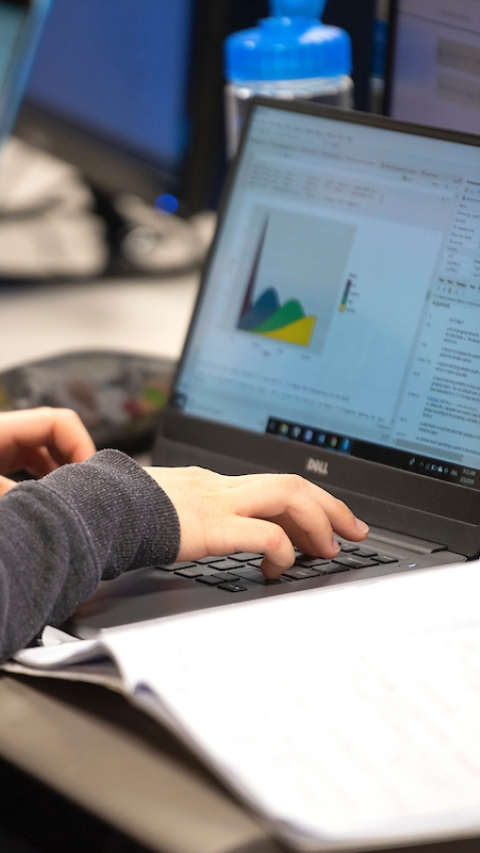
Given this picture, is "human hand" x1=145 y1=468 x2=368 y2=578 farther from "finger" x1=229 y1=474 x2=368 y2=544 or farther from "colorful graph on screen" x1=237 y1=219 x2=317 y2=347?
"colorful graph on screen" x1=237 y1=219 x2=317 y2=347

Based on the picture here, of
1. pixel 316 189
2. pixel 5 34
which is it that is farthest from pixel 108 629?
pixel 5 34

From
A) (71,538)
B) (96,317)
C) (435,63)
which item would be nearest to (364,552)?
(71,538)

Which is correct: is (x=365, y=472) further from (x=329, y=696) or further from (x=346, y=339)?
(x=329, y=696)

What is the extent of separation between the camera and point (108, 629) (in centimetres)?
53

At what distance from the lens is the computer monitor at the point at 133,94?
3.76 ft

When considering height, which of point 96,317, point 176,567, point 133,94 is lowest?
point 176,567

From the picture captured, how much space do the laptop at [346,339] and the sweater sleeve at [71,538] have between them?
2.2 inches

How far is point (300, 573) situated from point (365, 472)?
0.12 metres

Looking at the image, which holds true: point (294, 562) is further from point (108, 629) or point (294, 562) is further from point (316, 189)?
point (316, 189)

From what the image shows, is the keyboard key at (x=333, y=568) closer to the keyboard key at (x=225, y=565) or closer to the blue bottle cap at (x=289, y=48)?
the keyboard key at (x=225, y=565)

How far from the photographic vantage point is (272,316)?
2.49ft

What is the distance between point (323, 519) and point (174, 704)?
225mm

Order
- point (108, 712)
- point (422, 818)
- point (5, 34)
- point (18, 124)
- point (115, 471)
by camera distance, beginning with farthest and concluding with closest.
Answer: point (18, 124)
point (5, 34)
point (115, 471)
point (108, 712)
point (422, 818)

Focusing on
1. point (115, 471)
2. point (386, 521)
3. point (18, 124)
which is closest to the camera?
point (115, 471)
